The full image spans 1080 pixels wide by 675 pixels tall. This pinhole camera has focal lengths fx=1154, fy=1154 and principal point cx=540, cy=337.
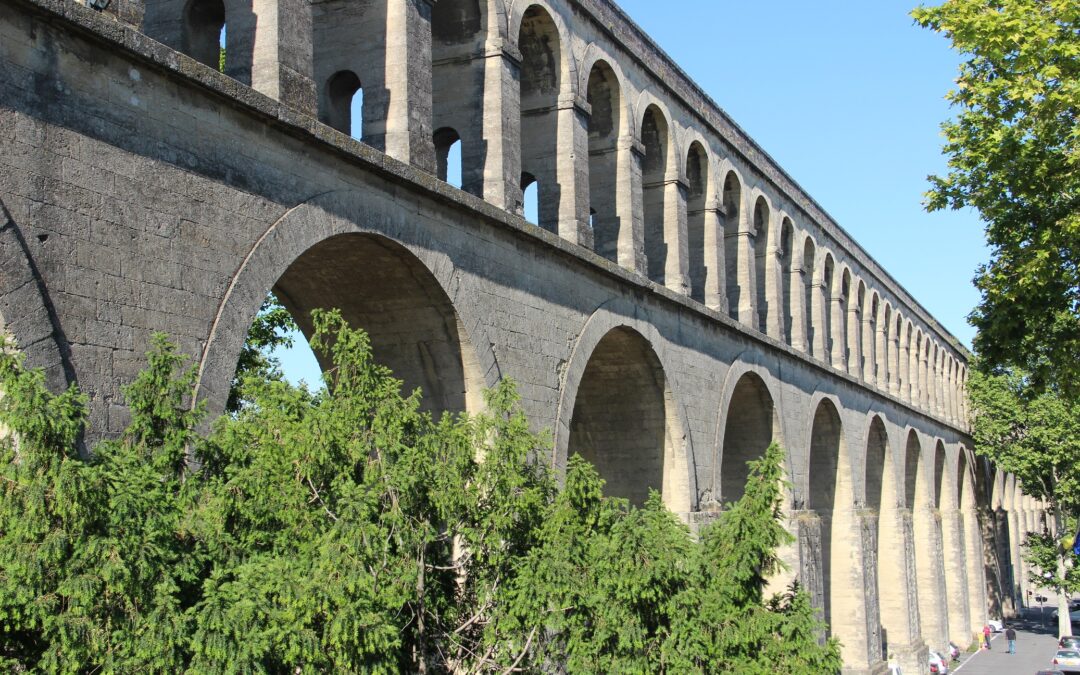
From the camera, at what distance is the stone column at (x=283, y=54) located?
347 inches

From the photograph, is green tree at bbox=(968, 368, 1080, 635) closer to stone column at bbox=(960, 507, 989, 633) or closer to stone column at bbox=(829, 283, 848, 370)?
stone column at bbox=(960, 507, 989, 633)

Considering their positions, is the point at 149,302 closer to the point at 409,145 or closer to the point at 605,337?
the point at 409,145

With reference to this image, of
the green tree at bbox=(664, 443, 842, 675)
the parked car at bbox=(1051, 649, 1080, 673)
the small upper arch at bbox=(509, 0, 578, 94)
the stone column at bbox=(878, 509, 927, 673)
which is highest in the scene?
the small upper arch at bbox=(509, 0, 578, 94)

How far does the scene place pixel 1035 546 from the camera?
38.4 m

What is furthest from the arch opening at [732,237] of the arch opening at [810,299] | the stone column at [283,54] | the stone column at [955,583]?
the stone column at [955,583]

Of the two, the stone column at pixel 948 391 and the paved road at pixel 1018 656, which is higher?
the stone column at pixel 948 391

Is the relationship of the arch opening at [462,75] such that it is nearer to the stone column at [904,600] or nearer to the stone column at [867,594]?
the stone column at [867,594]

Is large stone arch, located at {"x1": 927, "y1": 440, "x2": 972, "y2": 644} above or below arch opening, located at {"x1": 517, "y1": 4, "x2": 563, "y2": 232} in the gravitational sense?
below

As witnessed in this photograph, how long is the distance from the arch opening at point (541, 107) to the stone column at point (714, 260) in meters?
4.93

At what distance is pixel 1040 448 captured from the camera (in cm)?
3753

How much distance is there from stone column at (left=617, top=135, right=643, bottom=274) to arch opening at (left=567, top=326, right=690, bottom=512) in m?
1.17

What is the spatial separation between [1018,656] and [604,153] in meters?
27.5

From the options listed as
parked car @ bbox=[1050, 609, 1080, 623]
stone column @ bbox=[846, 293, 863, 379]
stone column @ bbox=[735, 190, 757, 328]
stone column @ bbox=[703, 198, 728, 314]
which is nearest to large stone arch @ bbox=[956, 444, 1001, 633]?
parked car @ bbox=[1050, 609, 1080, 623]

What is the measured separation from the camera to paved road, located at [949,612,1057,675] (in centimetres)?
3275
